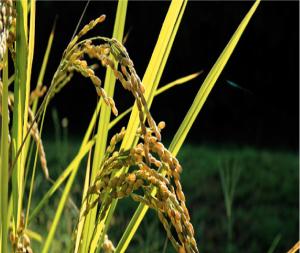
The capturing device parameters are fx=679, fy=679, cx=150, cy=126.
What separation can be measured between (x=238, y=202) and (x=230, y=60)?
237cm

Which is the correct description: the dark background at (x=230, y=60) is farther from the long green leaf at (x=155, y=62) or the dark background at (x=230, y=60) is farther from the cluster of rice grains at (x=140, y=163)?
the cluster of rice grains at (x=140, y=163)

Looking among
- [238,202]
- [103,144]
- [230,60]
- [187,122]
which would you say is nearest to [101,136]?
[103,144]

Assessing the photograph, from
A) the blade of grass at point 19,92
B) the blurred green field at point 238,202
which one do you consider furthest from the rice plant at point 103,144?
the blurred green field at point 238,202

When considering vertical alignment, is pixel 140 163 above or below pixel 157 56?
below

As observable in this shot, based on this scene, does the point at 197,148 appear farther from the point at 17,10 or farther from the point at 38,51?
the point at 17,10

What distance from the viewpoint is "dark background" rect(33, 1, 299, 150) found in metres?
7.39

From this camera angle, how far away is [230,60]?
293 inches

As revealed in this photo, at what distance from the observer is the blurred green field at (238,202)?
4.58 metres

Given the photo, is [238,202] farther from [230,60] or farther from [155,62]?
[155,62]

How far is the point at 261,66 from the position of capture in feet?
24.5

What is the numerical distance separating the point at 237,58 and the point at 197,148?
1199mm

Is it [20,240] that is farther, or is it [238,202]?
[238,202]

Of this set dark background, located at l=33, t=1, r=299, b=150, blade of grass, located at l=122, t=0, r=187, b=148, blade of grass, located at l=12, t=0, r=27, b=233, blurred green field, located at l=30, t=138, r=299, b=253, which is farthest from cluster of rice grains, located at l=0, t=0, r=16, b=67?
dark background, located at l=33, t=1, r=299, b=150

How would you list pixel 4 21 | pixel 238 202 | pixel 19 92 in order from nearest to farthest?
pixel 4 21 < pixel 19 92 < pixel 238 202
